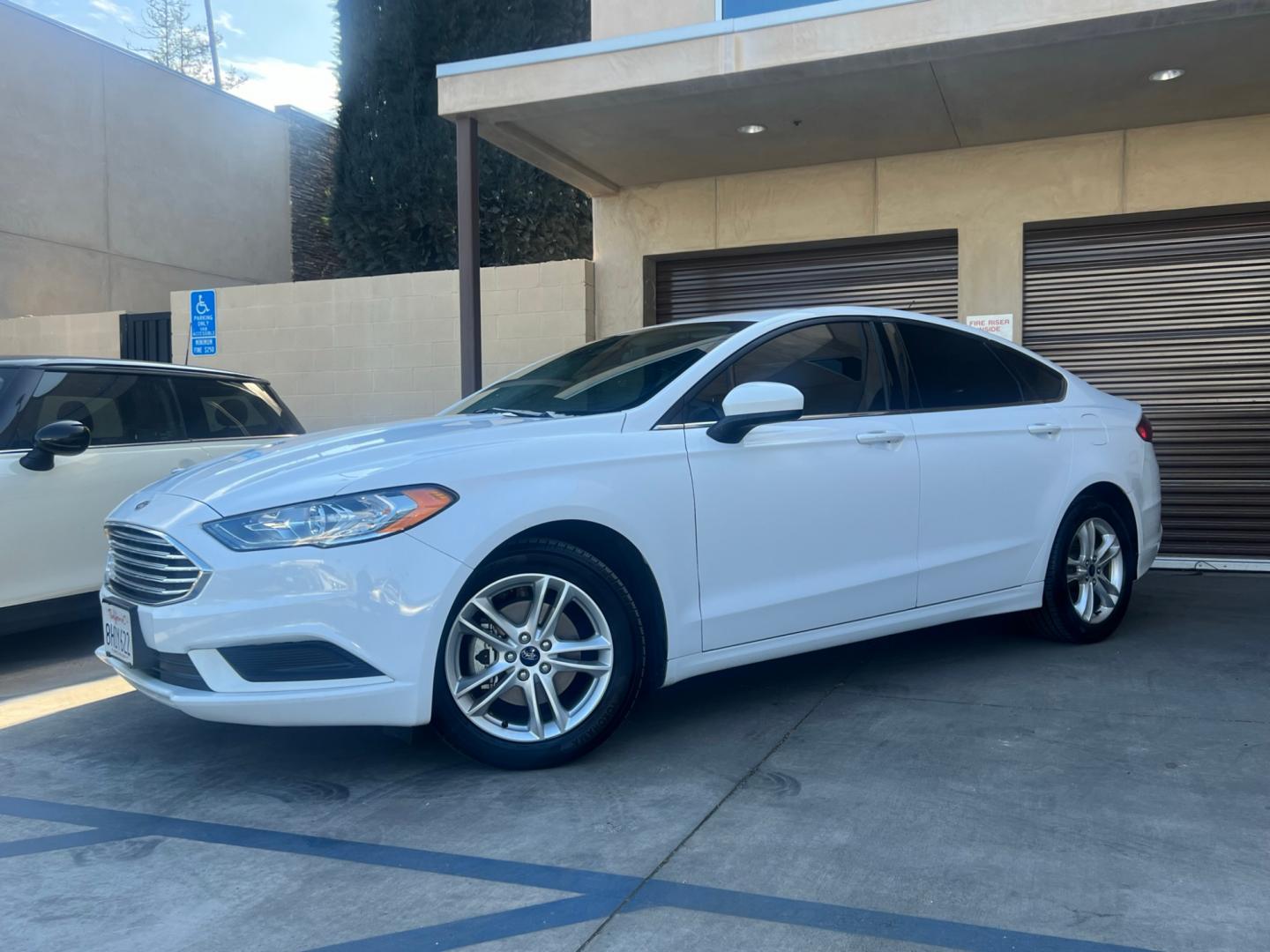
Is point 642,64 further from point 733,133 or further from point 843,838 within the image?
point 843,838

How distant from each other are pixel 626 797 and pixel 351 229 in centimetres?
1516

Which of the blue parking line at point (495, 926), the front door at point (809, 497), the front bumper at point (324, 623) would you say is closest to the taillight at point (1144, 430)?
the front door at point (809, 497)

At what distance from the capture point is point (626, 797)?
347 cm

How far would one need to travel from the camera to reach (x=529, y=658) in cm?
361

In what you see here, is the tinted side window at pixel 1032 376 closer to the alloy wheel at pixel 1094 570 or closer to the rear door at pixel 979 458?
the rear door at pixel 979 458

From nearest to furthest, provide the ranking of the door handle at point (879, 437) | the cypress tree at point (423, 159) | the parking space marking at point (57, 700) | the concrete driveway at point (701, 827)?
the concrete driveway at point (701, 827)
the door handle at point (879, 437)
the parking space marking at point (57, 700)
the cypress tree at point (423, 159)

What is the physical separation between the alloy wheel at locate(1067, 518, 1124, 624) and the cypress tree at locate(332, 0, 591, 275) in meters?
12.6

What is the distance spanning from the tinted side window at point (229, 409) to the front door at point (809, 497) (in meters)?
3.52

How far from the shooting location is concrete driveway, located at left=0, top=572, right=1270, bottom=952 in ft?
8.66

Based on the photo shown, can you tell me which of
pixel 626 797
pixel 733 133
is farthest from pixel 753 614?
pixel 733 133

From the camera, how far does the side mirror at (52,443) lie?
5.33m

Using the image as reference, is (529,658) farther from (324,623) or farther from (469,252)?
(469,252)

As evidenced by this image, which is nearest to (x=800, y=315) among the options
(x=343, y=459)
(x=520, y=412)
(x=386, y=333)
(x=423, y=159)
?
(x=520, y=412)

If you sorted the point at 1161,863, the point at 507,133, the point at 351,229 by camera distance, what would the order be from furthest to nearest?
the point at 351,229 → the point at 507,133 → the point at 1161,863
